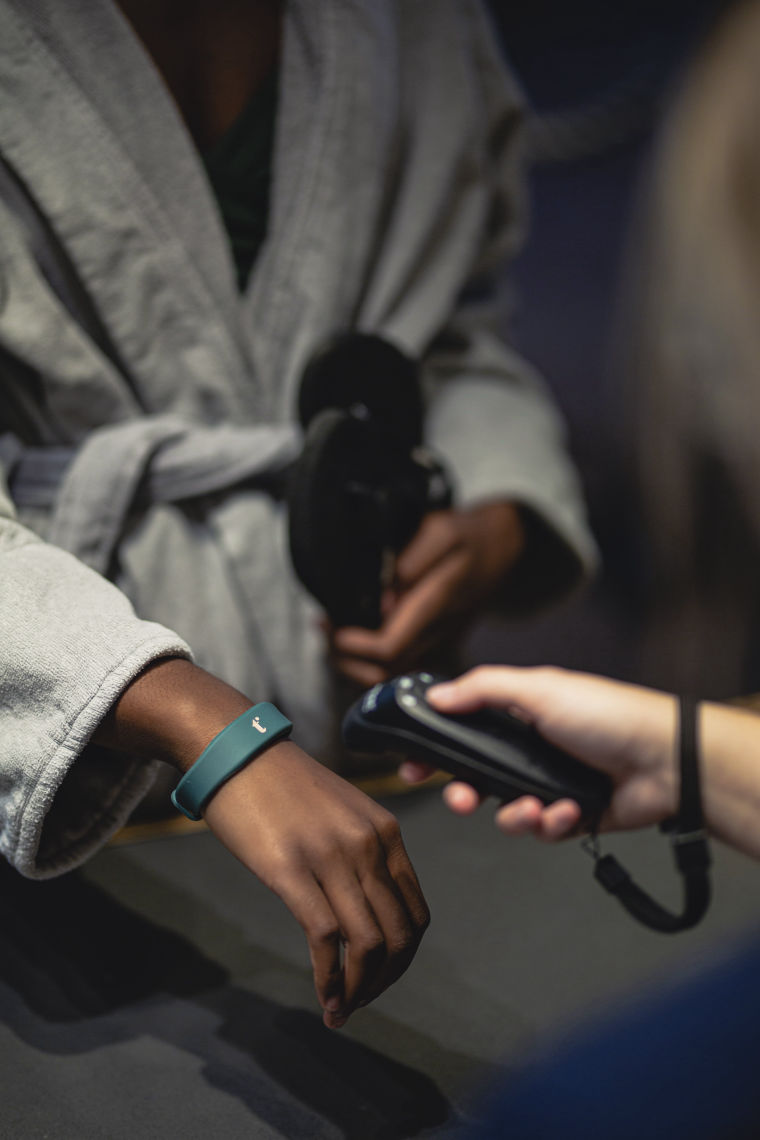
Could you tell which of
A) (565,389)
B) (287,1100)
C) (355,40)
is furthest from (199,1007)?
(565,389)

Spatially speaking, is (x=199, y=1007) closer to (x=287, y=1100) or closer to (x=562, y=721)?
(x=287, y=1100)

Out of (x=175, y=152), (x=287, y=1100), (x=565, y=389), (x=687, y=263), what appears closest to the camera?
(x=287, y=1100)

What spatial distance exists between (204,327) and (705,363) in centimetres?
62

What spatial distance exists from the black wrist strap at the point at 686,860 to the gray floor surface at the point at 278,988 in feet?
0.08

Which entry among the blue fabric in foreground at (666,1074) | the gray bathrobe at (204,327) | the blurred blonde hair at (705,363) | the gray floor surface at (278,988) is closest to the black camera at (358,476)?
the gray bathrobe at (204,327)

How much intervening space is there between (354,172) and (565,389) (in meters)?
0.69

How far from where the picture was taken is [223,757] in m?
0.31

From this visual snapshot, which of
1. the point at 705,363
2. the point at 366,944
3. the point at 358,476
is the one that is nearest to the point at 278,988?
the point at 366,944

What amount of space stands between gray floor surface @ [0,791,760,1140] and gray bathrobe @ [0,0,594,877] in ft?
0.26

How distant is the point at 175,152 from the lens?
19.7 inches

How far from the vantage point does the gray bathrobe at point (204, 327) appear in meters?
0.44

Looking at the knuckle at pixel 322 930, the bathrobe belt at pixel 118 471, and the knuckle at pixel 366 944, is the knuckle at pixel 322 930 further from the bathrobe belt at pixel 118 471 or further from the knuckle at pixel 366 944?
the bathrobe belt at pixel 118 471

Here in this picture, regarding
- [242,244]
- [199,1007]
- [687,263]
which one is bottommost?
[687,263]

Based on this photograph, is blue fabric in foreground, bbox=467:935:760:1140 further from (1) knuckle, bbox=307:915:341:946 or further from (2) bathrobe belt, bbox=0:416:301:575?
(2) bathrobe belt, bbox=0:416:301:575
